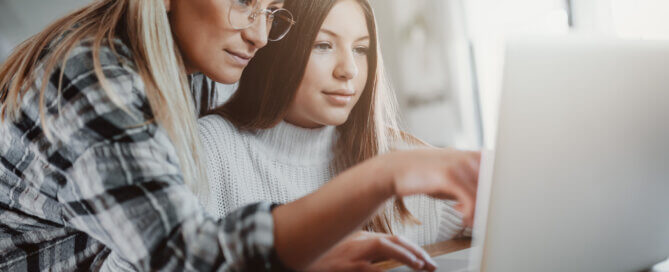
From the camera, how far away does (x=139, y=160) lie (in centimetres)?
52

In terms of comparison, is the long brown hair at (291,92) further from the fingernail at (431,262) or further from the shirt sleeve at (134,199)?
the shirt sleeve at (134,199)

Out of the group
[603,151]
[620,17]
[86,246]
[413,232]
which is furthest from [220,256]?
[620,17]

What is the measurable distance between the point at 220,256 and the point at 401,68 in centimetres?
51

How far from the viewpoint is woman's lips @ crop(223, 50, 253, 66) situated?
2.27ft

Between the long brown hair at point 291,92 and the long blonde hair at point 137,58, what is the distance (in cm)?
8

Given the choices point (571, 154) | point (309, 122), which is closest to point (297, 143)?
point (309, 122)

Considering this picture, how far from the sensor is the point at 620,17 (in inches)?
54.6

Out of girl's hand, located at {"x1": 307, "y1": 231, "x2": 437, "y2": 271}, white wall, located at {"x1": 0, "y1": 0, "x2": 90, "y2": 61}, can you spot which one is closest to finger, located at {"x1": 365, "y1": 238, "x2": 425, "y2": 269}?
girl's hand, located at {"x1": 307, "y1": 231, "x2": 437, "y2": 271}

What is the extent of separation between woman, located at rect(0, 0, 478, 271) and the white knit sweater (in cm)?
4

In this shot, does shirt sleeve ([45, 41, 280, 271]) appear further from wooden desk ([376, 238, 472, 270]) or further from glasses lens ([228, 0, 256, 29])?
wooden desk ([376, 238, 472, 270])

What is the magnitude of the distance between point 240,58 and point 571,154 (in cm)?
49

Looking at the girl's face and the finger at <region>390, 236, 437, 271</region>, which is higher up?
the girl's face

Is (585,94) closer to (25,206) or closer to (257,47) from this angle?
(257,47)

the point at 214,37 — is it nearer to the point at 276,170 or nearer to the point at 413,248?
the point at 276,170
